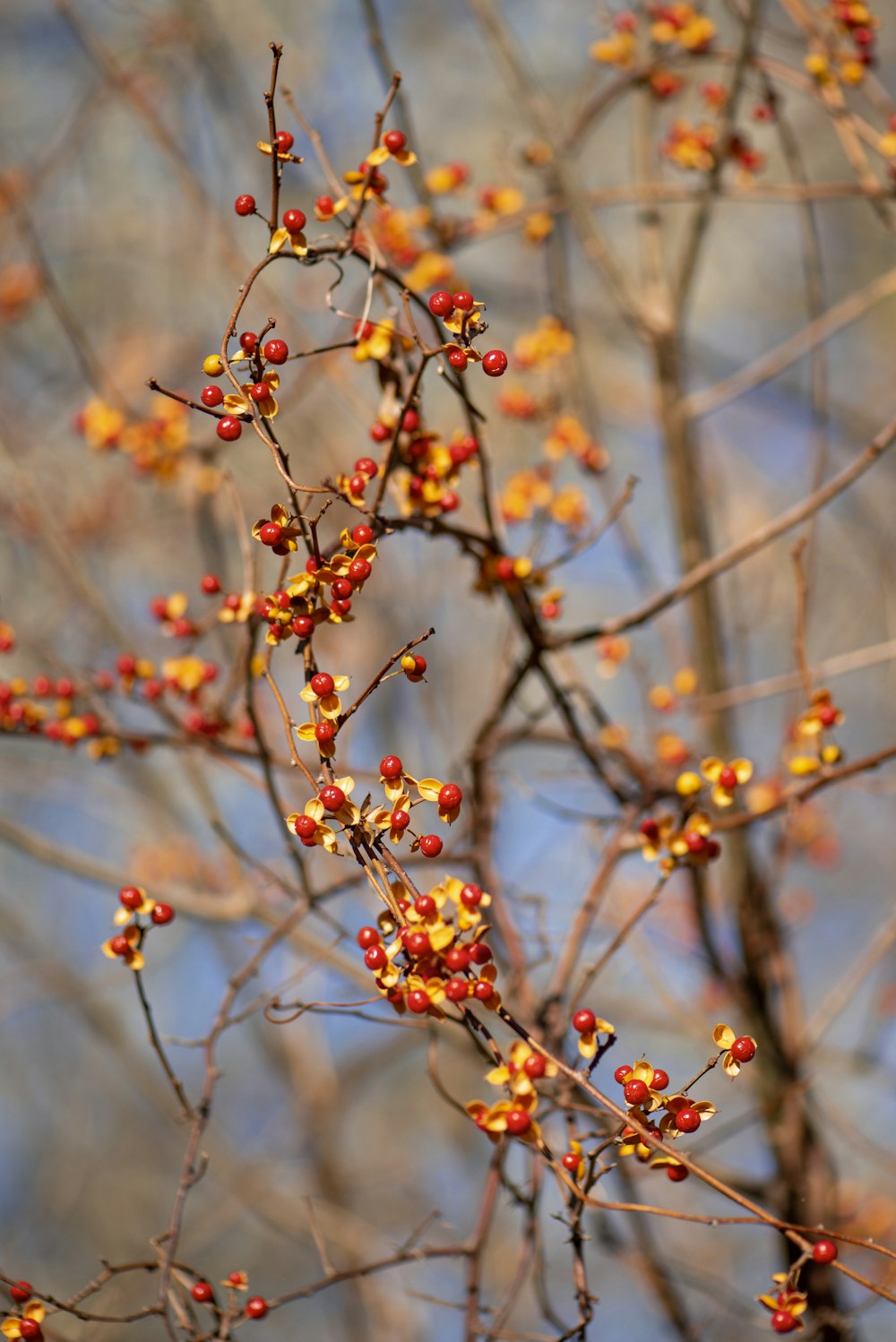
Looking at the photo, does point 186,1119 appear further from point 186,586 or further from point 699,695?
point 186,586

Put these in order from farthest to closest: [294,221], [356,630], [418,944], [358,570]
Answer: [356,630] < [294,221] < [358,570] < [418,944]

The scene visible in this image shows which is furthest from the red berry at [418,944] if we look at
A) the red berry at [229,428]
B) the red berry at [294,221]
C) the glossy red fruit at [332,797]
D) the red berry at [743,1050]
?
the red berry at [294,221]

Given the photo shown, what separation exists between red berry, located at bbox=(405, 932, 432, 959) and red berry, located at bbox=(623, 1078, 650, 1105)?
0.24 meters

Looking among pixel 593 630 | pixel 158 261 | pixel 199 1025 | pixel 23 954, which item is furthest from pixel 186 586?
pixel 593 630

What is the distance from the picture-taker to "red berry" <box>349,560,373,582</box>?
1.10 meters

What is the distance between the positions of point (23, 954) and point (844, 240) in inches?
248

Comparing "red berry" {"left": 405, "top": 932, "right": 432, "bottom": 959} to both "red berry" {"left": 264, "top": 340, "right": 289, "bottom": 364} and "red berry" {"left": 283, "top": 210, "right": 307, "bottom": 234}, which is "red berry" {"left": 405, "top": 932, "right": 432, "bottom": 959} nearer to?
"red berry" {"left": 264, "top": 340, "right": 289, "bottom": 364}

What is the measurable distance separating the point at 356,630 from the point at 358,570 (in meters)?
2.73

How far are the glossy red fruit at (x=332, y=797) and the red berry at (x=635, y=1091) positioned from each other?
38 centimetres

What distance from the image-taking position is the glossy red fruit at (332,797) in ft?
3.46

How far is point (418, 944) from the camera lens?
99 centimetres

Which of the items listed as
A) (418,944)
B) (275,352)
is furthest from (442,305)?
(418,944)

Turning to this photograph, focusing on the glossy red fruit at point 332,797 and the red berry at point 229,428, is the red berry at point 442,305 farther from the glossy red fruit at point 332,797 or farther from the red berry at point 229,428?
the glossy red fruit at point 332,797

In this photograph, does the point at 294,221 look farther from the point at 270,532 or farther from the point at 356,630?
the point at 356,630
